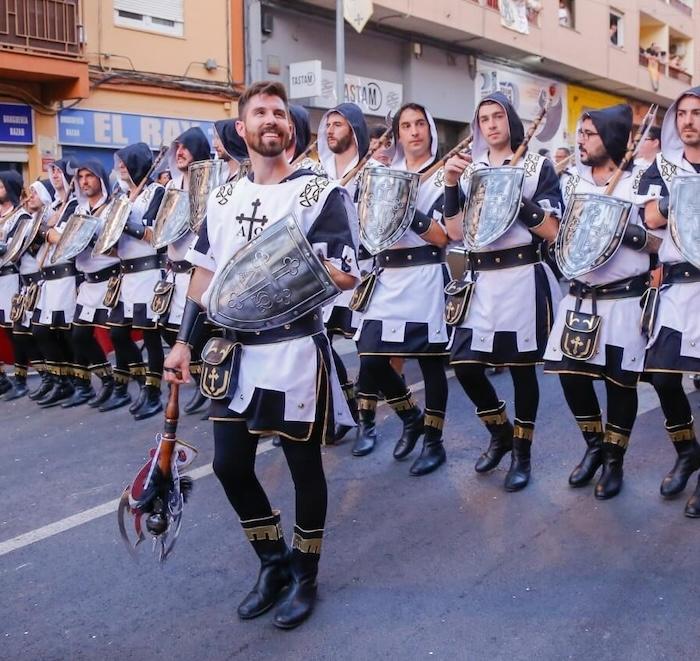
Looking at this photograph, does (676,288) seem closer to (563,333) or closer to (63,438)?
(563,333)

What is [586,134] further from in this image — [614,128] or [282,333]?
[282,333]

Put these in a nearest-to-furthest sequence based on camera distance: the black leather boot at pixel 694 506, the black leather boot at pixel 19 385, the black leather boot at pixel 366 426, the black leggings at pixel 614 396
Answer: the black leather boot at pixel 694 506, the black leggings at pixel 614 396, the black leather boot at pixel 366 426, the black leather boot at pixel 19 385

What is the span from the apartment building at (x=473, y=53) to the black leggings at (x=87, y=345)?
655 cm

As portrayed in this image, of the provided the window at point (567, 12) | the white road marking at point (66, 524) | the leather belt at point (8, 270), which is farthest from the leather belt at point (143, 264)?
the window at point (567, 12)

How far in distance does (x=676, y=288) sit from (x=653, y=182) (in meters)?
0.51

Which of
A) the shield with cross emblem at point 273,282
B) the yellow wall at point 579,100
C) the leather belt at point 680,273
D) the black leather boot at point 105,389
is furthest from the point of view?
the yellow wall at point 579,100

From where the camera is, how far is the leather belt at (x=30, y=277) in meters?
8.12

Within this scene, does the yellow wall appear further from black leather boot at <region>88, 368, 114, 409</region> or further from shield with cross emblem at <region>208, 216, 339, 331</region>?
shield with cross emblem at <region>208, 216, 339, 331</region>

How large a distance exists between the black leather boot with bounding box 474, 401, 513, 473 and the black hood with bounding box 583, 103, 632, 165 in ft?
4.83

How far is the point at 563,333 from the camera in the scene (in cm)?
473

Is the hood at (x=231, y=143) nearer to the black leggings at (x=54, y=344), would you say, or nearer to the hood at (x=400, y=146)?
the hood at (x=400, y=146)

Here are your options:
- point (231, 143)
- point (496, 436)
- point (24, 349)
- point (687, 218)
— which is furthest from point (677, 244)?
point (24, 349)

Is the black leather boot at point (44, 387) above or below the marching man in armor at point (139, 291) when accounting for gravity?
below

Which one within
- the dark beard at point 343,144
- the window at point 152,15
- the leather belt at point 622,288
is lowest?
the leather belt at point 622,288
